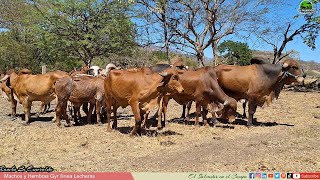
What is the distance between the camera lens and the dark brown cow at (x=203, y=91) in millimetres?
10508

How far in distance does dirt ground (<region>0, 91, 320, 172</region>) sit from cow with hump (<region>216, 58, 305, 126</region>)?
86 cm

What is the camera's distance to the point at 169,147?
8.06 m

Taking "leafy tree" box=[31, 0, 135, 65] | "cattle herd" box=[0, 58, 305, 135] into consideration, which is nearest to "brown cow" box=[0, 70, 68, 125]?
"cattle herd" box=[0, 58, 305, 135]

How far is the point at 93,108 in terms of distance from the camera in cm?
1220

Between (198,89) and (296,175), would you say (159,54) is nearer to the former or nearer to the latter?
(198,89)

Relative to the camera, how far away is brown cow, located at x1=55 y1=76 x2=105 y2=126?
10.6m

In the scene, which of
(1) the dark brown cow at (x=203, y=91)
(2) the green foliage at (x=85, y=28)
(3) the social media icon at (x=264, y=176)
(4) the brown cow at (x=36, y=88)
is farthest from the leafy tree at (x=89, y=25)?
(3) the social media icon at (x=264, y=176)

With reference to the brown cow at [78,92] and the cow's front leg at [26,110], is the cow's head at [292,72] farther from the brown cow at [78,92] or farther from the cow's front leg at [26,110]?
the cow's front leg at [26,110]

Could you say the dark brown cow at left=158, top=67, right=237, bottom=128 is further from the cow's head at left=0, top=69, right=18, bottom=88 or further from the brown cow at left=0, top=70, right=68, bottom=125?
the cow's head at left=0, top=69, right=18, bottom=88

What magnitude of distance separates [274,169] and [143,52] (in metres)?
22.0

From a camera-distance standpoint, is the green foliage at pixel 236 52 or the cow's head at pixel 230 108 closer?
the cow's head at pixel 230 108

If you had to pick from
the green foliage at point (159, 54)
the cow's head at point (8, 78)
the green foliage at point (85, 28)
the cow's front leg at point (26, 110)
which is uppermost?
the green foliage at point (85, 28)

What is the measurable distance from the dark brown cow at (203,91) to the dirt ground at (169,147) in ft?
2.13

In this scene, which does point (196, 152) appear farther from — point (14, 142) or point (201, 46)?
point (201, 46)
